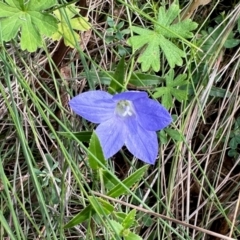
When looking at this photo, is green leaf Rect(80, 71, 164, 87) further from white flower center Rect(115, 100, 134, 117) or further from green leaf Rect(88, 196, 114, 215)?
green leaf Rect(88, 196, 114, 215)

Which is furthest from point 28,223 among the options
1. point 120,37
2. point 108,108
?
point 120,37

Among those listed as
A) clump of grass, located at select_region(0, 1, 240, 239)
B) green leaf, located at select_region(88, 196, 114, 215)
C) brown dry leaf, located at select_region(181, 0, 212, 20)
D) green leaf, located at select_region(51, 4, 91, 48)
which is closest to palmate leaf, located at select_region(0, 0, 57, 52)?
green leaf, located at select_region(51, 4, 91, 48)

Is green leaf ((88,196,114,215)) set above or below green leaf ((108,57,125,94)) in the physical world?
below

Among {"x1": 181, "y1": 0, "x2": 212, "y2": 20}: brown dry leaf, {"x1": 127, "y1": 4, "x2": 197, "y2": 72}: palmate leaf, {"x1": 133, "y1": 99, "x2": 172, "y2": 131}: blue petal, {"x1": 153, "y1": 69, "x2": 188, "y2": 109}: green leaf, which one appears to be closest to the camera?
{"x1": 133, "y1": 99, "x2": 172, "y2": 131}: blue petal

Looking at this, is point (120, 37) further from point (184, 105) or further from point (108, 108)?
point (108, 108)

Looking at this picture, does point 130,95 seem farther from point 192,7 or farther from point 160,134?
point 192,7

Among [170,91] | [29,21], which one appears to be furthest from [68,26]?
[170,91]
